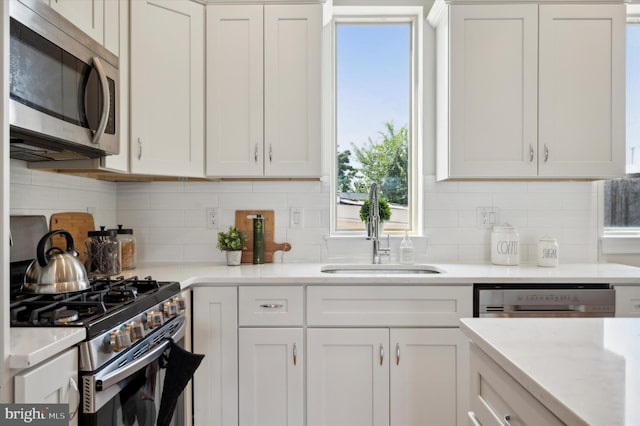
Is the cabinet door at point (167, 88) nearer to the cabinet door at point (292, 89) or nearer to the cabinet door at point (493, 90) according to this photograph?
the cabinet door at point (292, 89)

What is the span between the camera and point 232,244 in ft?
7.98

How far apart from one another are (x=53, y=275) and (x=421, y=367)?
1.62 metres

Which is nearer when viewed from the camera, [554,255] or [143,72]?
[143,72]

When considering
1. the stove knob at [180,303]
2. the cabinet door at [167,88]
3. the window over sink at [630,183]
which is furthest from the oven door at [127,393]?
the window over sink at [630,183]

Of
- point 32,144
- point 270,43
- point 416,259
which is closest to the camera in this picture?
point 32,144

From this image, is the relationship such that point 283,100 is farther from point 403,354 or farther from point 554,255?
point 554,255

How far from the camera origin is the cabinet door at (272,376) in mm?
2037

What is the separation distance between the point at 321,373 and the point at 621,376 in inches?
58.3

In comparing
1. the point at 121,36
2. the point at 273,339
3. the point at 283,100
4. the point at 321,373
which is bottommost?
the point at 321,373

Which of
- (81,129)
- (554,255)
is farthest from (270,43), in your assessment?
(554,255)

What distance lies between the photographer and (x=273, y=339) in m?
2.04

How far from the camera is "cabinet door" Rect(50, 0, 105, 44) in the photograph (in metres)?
1.52

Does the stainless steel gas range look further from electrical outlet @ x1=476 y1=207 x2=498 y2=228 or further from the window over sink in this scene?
the window over sink

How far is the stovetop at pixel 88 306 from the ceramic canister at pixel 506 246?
A: 1.88 meters
